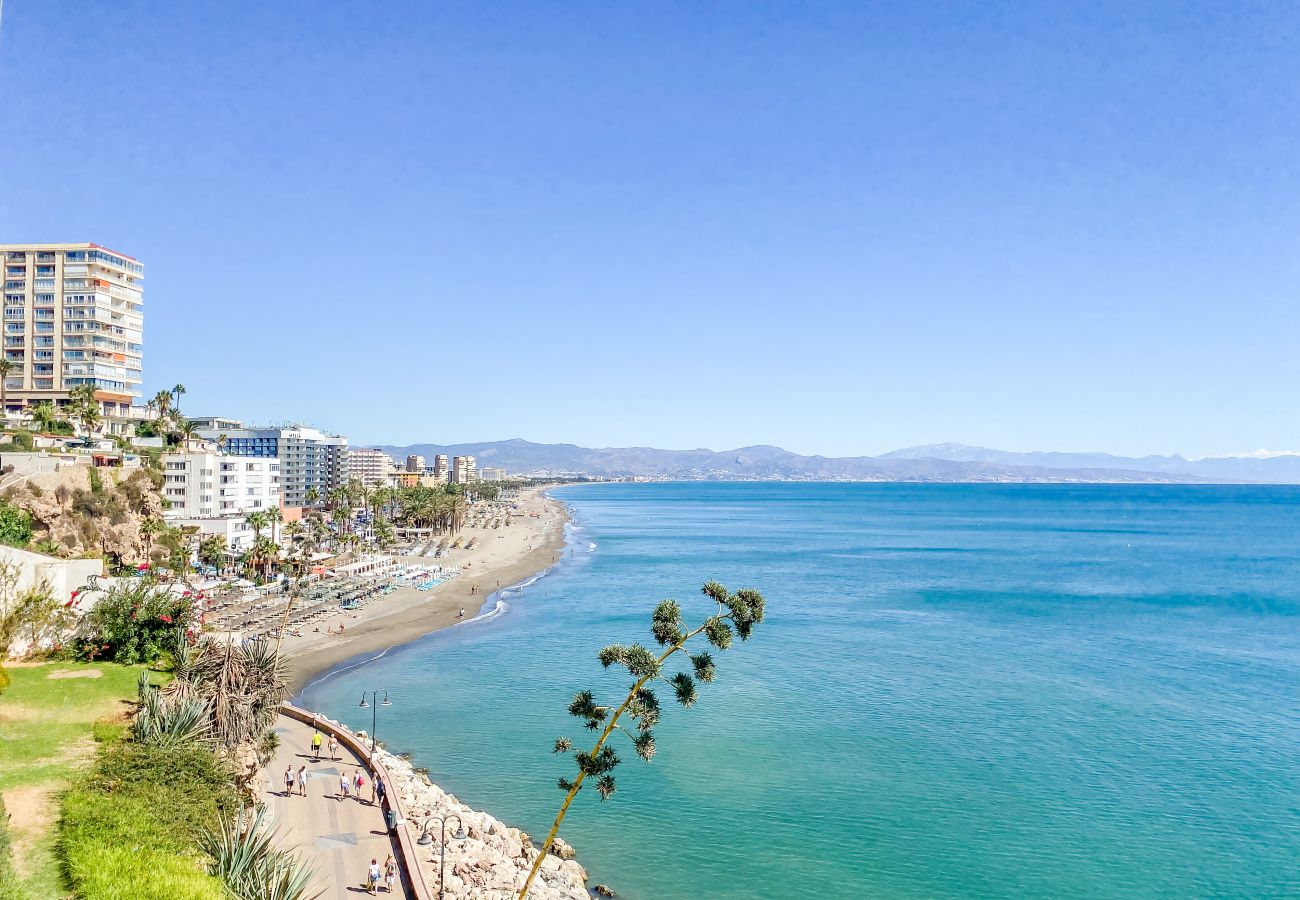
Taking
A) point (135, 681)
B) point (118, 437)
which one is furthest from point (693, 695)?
point (118, 437)

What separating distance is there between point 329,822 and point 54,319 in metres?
87.1

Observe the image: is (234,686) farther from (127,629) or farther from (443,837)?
(443,837)

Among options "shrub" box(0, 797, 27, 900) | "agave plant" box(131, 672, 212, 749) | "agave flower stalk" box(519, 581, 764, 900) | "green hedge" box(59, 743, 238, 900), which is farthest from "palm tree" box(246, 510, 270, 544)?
"agave flower stalk" box(519, 581, 764, 900)

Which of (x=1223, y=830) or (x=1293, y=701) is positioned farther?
(x=1293, y=701)

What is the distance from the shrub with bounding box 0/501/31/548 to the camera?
4822 cm

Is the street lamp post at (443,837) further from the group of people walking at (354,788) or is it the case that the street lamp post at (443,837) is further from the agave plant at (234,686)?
the agave plant at (234,686)

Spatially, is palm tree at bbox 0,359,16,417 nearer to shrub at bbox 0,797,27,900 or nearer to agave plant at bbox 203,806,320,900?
agave plant at bbox 203,806,320,900

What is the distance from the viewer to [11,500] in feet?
182

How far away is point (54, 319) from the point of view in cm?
8956

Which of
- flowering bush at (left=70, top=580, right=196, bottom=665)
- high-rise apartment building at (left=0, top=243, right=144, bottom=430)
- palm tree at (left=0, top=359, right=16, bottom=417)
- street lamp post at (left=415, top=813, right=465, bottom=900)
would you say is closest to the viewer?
street lamp post at (left=415, top=813, right=465, bottom=900)

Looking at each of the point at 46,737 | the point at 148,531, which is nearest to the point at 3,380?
the point at 148,531

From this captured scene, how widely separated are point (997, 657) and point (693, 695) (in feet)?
148

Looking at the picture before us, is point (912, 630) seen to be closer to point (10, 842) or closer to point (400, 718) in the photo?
point (400, 718)

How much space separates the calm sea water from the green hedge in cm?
1193
